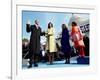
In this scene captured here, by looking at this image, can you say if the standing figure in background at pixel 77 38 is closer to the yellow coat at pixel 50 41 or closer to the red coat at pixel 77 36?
the red coat at pixel 77 36

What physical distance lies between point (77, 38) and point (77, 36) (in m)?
0.02

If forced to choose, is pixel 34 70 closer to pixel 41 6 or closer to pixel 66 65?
pixel 66 65

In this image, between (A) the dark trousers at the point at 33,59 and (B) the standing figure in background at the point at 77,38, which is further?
(B) the standing figure in background at the point at 77,38

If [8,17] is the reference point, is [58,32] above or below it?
below

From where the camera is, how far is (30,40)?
6.07 ft

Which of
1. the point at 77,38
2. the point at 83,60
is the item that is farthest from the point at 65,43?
the point at 83,60

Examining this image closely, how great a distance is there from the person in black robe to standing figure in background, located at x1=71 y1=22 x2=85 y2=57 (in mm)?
328

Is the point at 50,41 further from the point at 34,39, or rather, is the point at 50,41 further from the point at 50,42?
the point at 34,39

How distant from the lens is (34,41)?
1861 millimetres

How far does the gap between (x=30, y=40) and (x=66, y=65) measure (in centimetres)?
41

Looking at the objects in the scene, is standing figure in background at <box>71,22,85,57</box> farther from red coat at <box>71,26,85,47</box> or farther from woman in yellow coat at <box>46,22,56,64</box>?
woman in yellow coat at <box>46,22,56,64</box>

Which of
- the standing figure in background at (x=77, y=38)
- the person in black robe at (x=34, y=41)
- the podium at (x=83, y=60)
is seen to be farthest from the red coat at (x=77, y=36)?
the person in black robe at (x=34, y=41)

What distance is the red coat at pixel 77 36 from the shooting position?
6.45 ft
